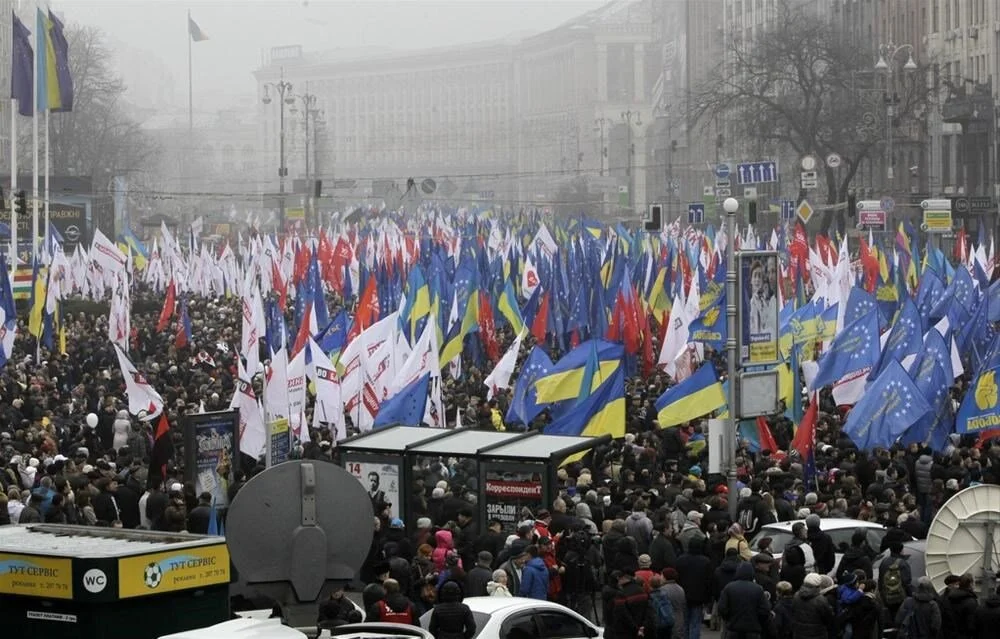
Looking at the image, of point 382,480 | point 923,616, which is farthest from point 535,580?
point 382,480

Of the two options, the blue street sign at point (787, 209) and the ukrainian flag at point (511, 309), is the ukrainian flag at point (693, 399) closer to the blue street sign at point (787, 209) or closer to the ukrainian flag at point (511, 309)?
the ukrainian flag at point (511, 309)

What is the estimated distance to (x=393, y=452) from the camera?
52.4 ft

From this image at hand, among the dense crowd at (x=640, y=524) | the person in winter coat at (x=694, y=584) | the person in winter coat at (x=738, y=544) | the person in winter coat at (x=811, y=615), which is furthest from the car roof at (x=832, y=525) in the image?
the person in winter coat at (x=811, y=615)

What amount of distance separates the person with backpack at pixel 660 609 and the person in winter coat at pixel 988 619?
1738 millimetres

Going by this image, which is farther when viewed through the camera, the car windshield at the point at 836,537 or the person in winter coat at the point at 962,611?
the car windshield at the point at 836,537

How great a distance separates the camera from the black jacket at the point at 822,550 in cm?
1372

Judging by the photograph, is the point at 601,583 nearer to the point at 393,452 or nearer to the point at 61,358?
the point at 393,452

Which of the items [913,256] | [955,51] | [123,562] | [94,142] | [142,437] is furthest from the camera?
[94,142]

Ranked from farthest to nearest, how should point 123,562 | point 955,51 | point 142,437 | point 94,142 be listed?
point 94,142, point 955,51, point 142,437, point 123,562

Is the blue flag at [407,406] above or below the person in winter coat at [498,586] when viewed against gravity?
above

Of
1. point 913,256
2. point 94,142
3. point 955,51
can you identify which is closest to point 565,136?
point 94,142

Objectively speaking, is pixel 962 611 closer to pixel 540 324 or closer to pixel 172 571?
pixel 172 571

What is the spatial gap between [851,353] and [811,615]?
9235mm

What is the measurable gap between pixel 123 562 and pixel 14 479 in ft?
27.9
